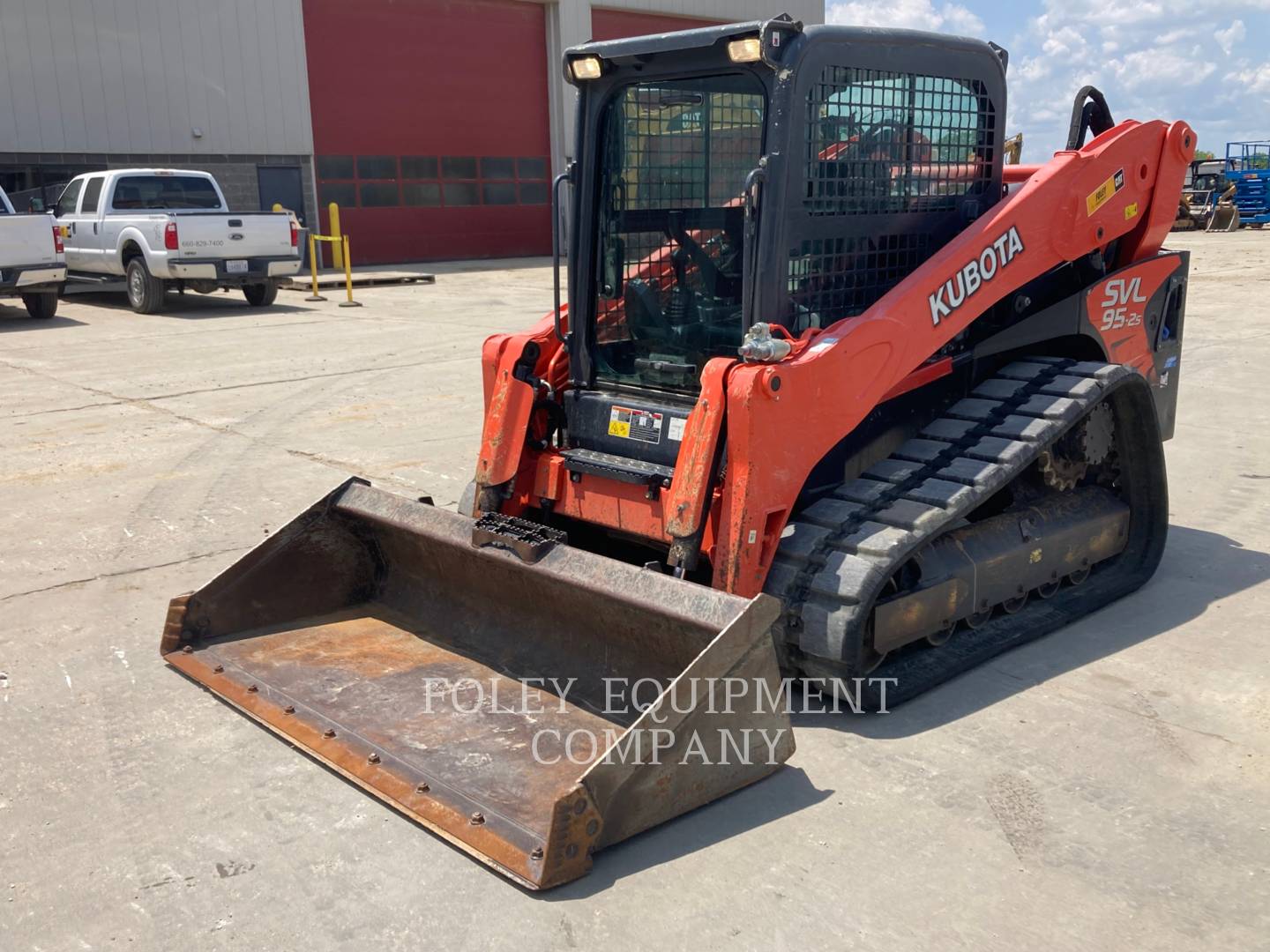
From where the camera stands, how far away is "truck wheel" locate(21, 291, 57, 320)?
17078 millimetres

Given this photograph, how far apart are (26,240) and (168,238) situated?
1.74 meters

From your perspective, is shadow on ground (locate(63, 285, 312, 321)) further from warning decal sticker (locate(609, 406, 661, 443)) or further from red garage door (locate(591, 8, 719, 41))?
warning decal sticker (locate(609, 406, 661, 443))

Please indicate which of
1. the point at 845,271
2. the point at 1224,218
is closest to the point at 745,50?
the point at 845,271

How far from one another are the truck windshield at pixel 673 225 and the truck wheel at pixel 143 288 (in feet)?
45.2

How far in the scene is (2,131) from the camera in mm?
21359

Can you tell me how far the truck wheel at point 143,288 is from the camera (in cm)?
1744

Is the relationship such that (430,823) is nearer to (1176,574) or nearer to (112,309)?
(1176,574)

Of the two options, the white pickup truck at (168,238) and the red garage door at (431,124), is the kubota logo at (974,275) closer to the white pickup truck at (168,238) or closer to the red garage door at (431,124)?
the white pickup truck at (168,238)

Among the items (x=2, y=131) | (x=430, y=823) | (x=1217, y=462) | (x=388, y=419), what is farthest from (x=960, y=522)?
(x=2, y=131)

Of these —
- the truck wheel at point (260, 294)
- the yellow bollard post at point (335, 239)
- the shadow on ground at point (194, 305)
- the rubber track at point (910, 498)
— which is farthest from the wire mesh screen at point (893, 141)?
the yellow bollard post at point (335, 239)

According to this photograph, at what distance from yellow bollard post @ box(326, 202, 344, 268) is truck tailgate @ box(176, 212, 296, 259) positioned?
155 centimetres

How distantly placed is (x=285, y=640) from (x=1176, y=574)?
4.15 meters

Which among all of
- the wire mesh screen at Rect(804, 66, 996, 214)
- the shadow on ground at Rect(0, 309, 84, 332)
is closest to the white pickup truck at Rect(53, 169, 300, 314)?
the shadow on ground at Rect(0, 309, 84, 332)

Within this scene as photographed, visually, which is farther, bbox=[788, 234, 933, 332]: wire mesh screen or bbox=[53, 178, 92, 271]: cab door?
bbox=[53, 178, 92, 271]: cab door
